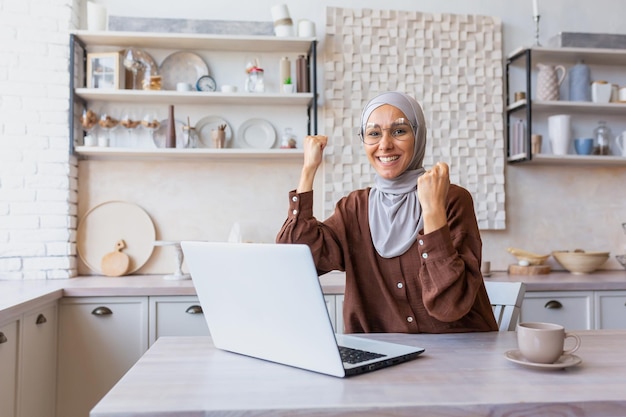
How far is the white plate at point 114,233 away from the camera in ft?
9.59

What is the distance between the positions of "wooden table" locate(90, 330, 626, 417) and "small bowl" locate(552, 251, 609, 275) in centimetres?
199

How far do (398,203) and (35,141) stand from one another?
2063mm

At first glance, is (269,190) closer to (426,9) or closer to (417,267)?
(426,9)

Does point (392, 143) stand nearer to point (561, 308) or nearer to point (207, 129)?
point (561, 308)

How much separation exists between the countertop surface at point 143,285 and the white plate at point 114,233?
0.39ft

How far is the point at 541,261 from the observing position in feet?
9.92

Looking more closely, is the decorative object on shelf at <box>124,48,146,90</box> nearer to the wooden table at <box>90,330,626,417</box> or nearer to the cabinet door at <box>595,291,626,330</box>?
the wooden table at <box>90,330,626,417</box>

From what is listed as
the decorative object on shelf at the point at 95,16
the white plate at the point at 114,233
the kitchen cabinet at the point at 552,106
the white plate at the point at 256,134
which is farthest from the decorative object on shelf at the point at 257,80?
the kitchen cabinet at the point at 552,106

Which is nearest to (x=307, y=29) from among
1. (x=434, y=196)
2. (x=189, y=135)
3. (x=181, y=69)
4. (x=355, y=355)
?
(x=181, y=69)

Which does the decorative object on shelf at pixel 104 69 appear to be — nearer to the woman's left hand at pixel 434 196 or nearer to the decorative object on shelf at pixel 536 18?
the woman's left hand at pixel 434 196

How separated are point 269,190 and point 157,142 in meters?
0.67

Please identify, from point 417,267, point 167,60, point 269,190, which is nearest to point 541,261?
point 269,190

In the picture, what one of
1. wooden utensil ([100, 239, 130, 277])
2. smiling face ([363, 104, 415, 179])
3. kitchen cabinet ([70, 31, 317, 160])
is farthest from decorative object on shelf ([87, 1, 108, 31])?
smiling face ([363, 104, 415, 179])

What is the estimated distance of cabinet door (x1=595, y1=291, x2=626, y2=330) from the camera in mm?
2654
